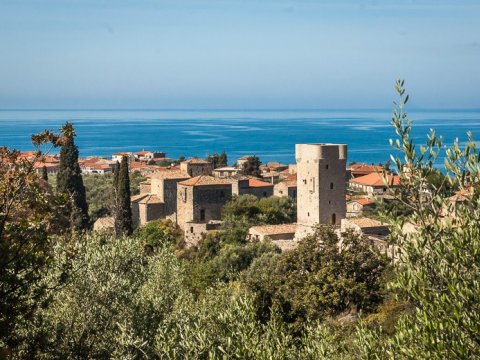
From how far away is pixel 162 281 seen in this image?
17688 millimetres

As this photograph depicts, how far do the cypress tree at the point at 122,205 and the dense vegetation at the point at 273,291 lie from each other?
10.8 meters

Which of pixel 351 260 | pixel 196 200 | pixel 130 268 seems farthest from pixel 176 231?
pixel 130 268

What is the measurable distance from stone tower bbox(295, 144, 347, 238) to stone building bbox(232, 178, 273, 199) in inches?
565

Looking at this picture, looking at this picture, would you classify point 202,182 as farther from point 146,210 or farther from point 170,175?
point 170,175

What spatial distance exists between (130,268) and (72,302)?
2.08m

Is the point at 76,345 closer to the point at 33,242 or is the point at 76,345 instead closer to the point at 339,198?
the point at 33,242

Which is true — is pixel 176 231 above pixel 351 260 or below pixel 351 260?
below

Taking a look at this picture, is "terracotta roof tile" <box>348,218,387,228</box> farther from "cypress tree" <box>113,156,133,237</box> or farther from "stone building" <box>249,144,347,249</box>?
"cypress tree" <box>113,156,133,237</box>

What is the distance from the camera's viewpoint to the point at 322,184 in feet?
114

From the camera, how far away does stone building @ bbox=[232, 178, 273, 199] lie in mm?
49219

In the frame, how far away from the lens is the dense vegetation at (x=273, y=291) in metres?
6.77

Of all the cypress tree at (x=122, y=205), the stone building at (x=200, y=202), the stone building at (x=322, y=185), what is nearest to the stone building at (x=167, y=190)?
the stone building at (x=200, y=202)

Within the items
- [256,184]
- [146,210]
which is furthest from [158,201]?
[256,184]

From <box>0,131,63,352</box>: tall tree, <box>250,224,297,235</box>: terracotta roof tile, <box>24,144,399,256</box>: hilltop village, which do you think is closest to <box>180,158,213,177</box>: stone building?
<box>24,144,399,256</box>: hilltop village
